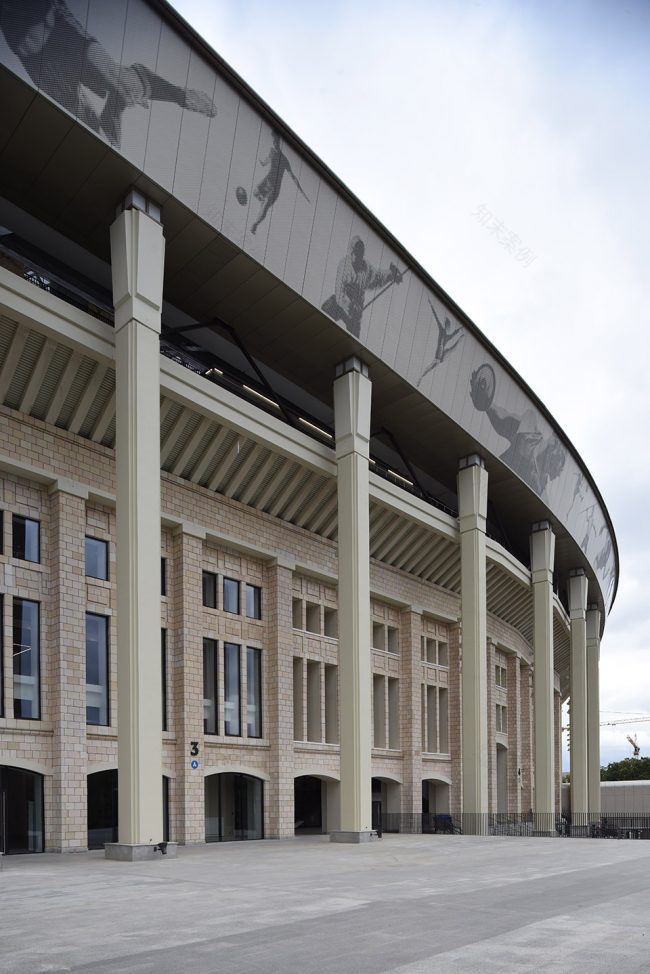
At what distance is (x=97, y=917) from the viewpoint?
1178 cm

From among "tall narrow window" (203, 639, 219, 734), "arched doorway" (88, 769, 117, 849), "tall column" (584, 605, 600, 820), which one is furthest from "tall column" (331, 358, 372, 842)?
"tall column" (584, 605, 600, 820)

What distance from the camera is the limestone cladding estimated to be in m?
24.8

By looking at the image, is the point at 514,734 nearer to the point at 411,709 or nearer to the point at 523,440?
the point at 411,709

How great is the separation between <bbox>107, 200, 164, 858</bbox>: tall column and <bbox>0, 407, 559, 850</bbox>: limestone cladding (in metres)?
4.37

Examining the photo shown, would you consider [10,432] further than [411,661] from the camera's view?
No

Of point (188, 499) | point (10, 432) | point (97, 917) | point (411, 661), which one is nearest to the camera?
point (97, 917)

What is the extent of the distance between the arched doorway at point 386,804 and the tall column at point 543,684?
8025 millimetres

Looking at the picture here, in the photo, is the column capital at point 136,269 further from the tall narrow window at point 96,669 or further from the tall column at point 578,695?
the tall column at point 578,695

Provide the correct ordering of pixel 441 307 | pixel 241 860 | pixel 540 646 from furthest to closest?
1. pixel 540 646
2. pixel 441 307
3. pixel 241 860

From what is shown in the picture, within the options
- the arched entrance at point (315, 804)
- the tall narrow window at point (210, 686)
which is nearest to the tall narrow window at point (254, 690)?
the tall narrow window at point (210, 686)

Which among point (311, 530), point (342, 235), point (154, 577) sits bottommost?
point (154, 577)

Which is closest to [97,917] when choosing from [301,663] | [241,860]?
[241,860]

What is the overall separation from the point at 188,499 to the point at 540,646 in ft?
70.8

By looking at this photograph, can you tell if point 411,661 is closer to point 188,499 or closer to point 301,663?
point 301,663
